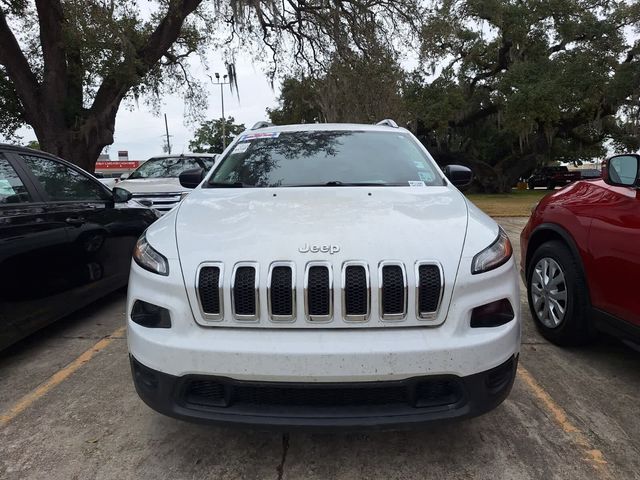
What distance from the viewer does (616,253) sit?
2.96 m

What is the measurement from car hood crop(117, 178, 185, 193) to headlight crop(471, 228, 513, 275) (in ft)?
23.8

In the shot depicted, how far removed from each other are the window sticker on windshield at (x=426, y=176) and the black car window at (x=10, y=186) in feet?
9.85

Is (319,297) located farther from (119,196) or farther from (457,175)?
(119,196)

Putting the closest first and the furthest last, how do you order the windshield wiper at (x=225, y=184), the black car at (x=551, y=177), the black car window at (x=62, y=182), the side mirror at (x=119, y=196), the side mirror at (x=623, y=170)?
the side mirror at (x=623, y=170), the windshield wiper at (x=225, y=184), the black car window at (x=62, y=182), the side mirror at (x=119, y=196), the black car at (x=551, y=177)

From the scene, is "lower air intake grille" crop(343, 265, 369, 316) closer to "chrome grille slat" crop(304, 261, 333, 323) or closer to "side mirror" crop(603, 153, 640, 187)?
"chrome grille slat" crop(304, 261, 333, 323)

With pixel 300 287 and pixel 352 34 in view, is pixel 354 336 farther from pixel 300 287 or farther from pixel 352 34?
pixel 352 34

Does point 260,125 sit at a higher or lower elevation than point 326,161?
higher

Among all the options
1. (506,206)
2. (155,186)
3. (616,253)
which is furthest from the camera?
(506,206)

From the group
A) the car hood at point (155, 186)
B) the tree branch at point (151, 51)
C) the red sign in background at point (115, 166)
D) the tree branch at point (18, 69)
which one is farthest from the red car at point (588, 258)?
the red sign in background at point (115, 166)

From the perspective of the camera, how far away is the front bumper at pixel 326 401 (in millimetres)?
2004

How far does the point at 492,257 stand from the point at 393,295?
57 centimetres

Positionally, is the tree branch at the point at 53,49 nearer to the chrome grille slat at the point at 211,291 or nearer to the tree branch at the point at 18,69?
the tree branch at the point at 18,69

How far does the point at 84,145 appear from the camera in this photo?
12.1 m

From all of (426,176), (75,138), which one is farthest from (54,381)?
(75,138)
